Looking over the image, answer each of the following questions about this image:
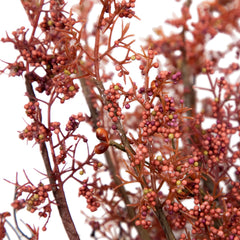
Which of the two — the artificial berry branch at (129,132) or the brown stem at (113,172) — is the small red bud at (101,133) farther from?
the brown stem at (113,172)

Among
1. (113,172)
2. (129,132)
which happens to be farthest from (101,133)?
(113,172)

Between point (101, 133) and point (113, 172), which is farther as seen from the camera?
point (113, 172)

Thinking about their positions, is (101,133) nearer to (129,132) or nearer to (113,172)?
(129,132)

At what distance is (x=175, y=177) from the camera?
1.91 ft

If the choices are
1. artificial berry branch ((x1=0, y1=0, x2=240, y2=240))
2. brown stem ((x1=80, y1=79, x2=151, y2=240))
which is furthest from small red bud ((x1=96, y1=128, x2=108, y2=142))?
brown stem ((x1=80, y1=79, x2=151, y2=240))

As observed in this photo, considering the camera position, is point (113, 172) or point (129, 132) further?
point (113, 172)

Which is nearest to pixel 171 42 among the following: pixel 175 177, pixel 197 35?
pixel 197 35

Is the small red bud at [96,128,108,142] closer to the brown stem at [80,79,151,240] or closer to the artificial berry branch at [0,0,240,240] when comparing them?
the artificial berry branch at [0,0,240,240]

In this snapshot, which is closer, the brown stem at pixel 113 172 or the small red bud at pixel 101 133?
the small red bud at pixel 101 133

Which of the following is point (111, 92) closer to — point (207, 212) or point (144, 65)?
point (144, 65)

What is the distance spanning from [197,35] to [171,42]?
0.19 feet

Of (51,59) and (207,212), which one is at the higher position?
(51,59)

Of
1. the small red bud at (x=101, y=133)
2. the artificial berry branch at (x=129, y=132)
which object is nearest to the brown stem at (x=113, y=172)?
the artificial berry branch at (x=129, y=132)

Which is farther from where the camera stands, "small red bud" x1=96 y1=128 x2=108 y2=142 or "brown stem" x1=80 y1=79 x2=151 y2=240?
"brown stem" x1=80 y1=79 x2=151 y2=240
